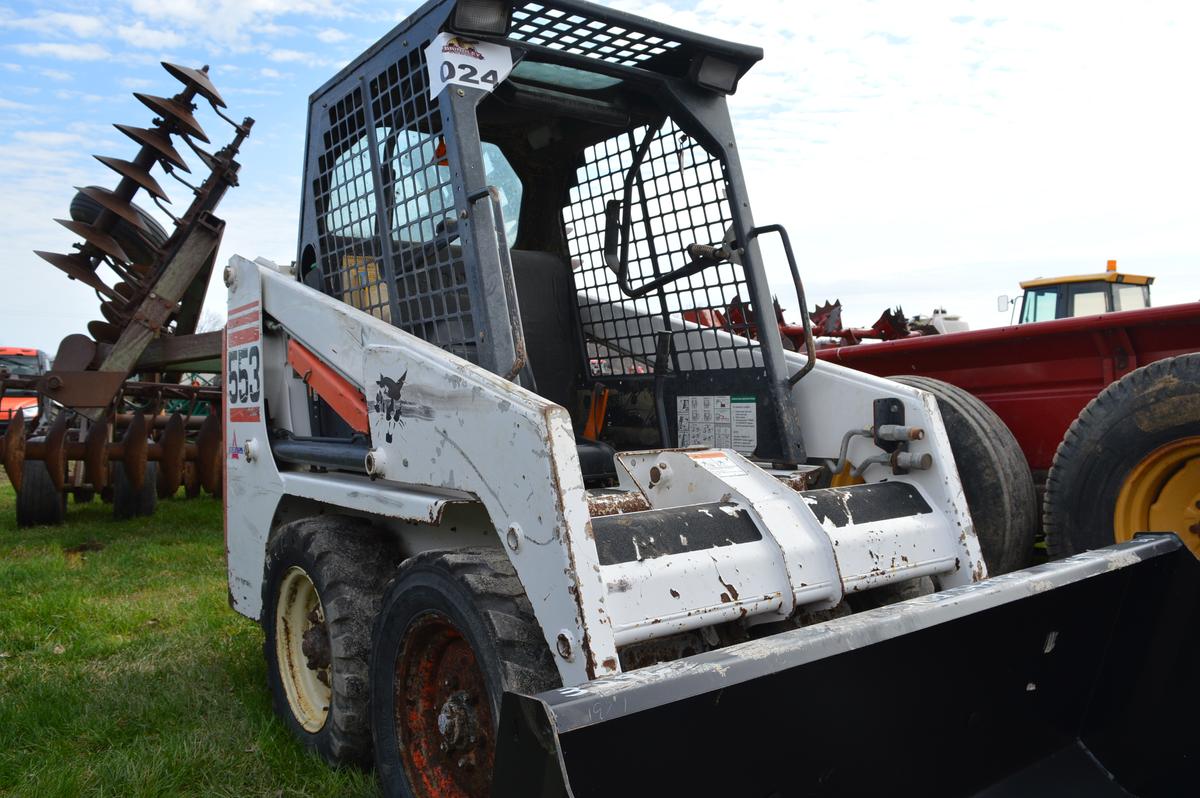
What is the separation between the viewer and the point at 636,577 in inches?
86.6

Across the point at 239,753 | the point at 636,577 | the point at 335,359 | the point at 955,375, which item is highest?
the point at 335,359

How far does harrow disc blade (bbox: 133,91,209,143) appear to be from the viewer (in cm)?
721

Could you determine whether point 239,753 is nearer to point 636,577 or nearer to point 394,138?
point 636,577

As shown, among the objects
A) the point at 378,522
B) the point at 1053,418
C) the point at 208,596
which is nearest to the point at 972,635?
the point at 378,522

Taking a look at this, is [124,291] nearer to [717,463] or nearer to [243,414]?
[243,414]

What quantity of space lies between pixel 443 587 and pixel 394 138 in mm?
1711

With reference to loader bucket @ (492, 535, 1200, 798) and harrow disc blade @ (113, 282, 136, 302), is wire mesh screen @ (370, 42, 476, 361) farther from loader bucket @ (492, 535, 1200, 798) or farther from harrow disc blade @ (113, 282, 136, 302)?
harrow disc blade @ (113, 282, 136, 302)

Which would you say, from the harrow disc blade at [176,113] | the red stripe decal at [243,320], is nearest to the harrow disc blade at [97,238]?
the harrow disc blade at [176,113]

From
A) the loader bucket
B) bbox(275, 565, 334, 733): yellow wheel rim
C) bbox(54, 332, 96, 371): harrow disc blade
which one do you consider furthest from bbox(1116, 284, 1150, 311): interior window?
bbox(54, 332, 96, 371): harrow disc blade

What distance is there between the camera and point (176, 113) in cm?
725

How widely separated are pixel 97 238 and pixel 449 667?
245 inches

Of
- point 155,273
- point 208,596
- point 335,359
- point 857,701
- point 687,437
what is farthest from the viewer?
point 155,273

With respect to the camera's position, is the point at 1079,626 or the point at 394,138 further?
the point at 394,138

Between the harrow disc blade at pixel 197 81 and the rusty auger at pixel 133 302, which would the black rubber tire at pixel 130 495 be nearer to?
the rusty auger at pixel 133 302
